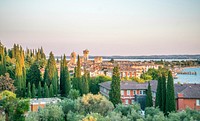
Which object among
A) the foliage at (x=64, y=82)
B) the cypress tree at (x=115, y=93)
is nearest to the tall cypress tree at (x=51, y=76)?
the foliage at (x=64, y=82)

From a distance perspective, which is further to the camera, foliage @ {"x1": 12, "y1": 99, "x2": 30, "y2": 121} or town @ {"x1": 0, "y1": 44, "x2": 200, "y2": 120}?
town @ {"x1": 0, "y1": 44, "x2": 200, "y2": 120}

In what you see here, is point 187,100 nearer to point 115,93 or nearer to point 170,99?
point 170,99

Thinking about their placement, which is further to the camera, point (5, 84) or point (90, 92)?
point (90, 92)

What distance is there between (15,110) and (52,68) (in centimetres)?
2387

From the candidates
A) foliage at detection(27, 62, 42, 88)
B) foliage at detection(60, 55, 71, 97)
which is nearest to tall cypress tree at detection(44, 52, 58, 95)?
foliage at detection(60, 55, 71, 97)

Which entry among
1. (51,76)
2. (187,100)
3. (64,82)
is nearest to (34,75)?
(51,76)

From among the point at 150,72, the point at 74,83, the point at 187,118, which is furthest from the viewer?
the point at 150,72

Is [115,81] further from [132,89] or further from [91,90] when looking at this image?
[91,90]

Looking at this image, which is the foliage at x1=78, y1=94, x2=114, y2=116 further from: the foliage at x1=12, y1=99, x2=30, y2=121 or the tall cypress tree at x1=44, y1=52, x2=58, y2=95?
the tall cypress tree at x1=44, y1=52, x2=58, y2=95

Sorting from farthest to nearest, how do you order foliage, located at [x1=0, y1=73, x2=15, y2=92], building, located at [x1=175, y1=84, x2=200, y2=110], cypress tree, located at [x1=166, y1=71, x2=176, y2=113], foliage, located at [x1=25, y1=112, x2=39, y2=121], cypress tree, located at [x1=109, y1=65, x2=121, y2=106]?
foliage, located at [x1=0, y1=73, x2=15, y2=92], cypress tree, located at [x1=109, y1=65, x2=121, y2=106], building, located at [x1=175, y1=84, x2=200, y2=110], cypress tree, located at [x1=166, y1=71, x2=176, y2=113], foliage, located at [x1=25, y1=112, x2=39, y2=121]

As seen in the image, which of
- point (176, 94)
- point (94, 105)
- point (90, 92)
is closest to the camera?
point (94, 105)

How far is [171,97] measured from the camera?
83.6 feet

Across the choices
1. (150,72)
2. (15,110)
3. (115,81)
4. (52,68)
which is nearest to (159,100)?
(115,81)

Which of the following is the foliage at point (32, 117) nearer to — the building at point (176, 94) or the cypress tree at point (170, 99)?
the cypress tree at point (170, 99)
